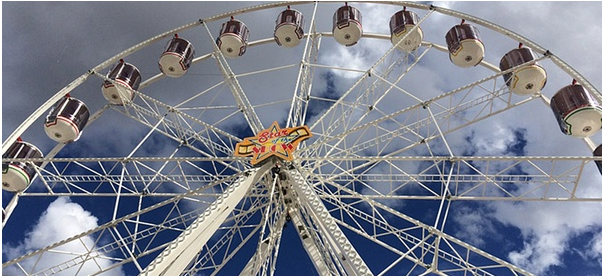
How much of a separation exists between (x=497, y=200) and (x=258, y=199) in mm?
6053

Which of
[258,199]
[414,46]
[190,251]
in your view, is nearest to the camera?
[190,251]

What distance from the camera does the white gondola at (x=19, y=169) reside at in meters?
12.6

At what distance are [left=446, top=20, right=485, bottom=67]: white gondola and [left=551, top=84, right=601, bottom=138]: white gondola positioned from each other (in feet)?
10.3

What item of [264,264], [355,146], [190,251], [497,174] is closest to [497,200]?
[497,174]

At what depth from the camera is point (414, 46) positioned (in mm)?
15141

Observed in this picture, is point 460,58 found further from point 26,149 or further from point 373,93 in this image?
point 26,149

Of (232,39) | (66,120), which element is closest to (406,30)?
(232,39)

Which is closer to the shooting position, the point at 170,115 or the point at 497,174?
the point at 497,174

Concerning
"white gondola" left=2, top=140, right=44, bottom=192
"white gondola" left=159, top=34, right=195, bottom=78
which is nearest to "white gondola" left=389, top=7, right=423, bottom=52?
"white gondola" left=159, top=34, right=195, bottom=78

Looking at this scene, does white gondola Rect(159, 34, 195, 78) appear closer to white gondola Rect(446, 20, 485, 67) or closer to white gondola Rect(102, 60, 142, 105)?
white gondola Rect(102, 60, 142, 105)

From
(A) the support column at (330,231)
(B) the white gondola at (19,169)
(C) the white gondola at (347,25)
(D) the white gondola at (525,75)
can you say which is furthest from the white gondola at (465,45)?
(B) the white gondola at (19,169)

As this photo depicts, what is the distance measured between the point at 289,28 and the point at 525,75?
7.21 metres

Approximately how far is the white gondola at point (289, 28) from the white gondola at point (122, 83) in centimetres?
471

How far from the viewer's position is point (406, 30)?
14.7 meters
